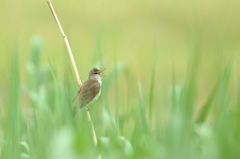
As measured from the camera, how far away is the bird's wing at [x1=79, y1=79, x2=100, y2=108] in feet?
6.67

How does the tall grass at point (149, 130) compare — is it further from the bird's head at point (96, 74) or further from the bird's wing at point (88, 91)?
the bird's head at point (96, 74)

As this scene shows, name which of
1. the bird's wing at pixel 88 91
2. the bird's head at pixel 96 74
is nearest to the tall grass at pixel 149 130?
the bird's wing at pixel 88 91

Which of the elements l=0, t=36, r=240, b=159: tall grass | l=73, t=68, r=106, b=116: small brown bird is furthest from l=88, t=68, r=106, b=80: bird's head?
l=0, t=36, r=240, b=159: tall grass

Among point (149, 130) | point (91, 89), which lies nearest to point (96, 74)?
point (91, 89)

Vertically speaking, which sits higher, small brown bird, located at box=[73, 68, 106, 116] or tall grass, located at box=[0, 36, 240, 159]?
tall grass, located at box=[0, 36, 240, 159]

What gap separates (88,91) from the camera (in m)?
2.17

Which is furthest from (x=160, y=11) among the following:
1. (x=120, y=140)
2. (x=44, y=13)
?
(x=120, y=140)

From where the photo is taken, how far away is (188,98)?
146 centimetres

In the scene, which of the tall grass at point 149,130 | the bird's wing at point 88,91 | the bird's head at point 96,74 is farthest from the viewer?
the bird's head at point 96,74

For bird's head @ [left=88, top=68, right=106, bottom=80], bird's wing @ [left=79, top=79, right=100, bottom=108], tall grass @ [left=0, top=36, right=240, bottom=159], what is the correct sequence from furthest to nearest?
bird's head @ [left=88, top=68, right=106, bottom=80], bird's wing @ [left=79, top=79, right=100, bottom=108], tall grass @ [left=0, top=36, right=240, bottom=159]

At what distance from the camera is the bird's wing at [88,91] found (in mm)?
2032

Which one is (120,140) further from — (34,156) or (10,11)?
(10,11)

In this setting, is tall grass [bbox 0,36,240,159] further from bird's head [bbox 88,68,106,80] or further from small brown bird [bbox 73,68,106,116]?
bird's head [bbox 88,68,106,80]

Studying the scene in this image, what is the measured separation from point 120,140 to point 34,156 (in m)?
0.24
